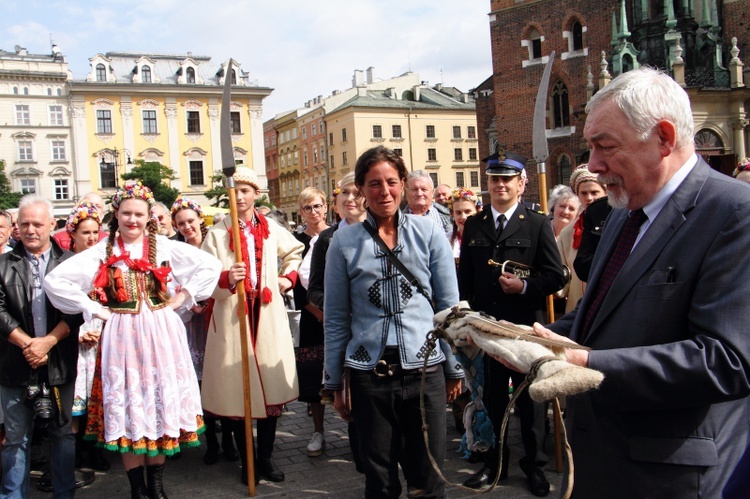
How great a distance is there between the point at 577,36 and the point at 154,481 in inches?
1212

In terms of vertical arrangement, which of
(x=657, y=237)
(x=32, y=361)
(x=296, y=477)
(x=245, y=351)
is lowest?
(x=296, y=477)

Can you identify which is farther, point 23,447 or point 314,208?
point 314,208

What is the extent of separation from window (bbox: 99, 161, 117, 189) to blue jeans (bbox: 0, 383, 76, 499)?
2347 inches

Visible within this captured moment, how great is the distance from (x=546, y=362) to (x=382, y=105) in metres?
70.2

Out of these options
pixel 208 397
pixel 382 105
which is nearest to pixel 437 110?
pixel 382 105

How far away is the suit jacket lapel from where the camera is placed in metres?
2.04

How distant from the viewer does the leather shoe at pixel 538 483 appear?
4508mm

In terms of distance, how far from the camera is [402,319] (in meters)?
3.50

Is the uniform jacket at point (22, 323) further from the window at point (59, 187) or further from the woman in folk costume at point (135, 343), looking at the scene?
the window at point (59, 187)

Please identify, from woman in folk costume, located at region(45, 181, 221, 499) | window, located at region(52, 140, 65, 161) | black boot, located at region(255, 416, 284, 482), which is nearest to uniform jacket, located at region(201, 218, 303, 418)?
black boot, located at region(255, 416, 284, 482)

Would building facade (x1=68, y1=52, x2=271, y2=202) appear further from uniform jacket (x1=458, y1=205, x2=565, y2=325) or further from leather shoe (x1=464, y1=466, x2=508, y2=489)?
leather shoe (x1=464, y1=466, x2=508, y2=489)

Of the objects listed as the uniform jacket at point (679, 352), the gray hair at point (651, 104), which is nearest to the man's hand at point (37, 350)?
the uniform jacket at point (679, 352)

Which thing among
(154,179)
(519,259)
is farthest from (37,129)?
(519,259)

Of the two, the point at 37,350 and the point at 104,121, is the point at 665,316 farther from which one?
the point at 104,121
